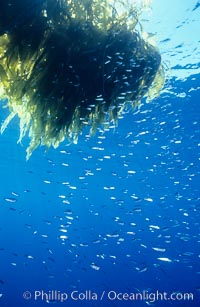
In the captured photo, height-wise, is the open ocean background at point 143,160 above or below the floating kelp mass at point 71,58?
above

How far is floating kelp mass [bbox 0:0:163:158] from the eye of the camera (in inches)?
121

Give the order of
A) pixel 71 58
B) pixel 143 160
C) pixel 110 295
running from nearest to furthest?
1. pixel 71 58
2. pixel 143 160
3. pixel 110 295

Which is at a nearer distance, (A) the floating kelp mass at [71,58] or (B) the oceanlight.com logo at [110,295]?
(A) the floating kelp mass at [71,58]

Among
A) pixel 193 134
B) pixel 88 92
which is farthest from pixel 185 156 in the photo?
pixel 88 92

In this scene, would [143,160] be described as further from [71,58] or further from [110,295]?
[71,58]

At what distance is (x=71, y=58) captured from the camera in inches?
128

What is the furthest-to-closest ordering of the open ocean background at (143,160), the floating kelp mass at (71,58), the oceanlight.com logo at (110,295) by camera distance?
the oceanlight.com logo at (110,295)
the open ocean background at (143,160)
the floating kelp mass at (71,58)

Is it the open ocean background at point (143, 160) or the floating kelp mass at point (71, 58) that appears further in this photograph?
the open ocean background at point (143, 160)

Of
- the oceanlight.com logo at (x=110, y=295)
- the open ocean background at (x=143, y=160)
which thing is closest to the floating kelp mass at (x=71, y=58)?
the open ocean background at (x=143, y=160)

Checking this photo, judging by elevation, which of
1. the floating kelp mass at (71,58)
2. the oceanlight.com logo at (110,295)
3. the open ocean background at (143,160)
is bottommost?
the oceanlight.com logo at (110,295)

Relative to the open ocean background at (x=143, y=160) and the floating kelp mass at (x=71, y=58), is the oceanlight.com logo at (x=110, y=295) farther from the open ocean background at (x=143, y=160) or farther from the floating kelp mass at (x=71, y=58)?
the floating kelp mass at (x=71, y=58)

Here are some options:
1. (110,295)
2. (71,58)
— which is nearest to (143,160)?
(110,295)

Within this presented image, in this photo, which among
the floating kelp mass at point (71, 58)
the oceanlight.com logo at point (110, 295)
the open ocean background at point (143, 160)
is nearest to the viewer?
the floating kelp mass at point (71, 58)

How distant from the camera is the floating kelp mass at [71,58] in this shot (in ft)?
10.1
